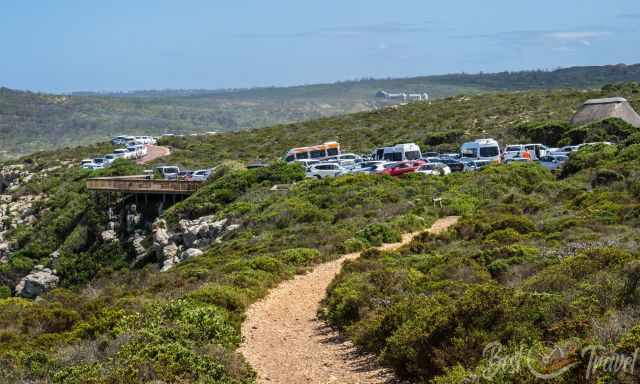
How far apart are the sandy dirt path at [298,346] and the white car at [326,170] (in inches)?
873

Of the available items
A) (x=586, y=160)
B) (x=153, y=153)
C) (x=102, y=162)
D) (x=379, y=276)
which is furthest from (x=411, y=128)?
(x=379, y=276)

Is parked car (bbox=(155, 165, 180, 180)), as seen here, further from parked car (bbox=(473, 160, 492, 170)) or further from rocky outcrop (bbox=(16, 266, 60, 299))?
parked car (bbox=(473, 160, 492, 170))

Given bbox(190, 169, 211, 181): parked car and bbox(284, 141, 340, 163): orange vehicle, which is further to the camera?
bbox(190, 169, 211, 181): parked car

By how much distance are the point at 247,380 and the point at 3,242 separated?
139 feet

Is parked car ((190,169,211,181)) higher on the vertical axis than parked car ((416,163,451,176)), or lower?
lower

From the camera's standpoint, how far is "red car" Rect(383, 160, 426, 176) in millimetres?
38062

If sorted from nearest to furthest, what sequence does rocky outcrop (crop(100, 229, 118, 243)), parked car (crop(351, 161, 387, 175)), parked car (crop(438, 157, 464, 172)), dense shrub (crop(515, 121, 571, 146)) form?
parked car (crop(351, 161, 387, 175))
parked car (crop(438, 157, 464, 172))
rocky outcrop (crop(100, 229, 118, 243))
dense shrub (crop(515, 121, 571, 146))

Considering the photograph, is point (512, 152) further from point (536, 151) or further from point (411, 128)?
point (411, 128)

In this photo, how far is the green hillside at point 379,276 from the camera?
30.0ft

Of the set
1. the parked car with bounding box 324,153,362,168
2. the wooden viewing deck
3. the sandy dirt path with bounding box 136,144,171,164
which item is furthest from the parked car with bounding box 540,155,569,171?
the sandy dirt path with bounding box 136,144,171,164

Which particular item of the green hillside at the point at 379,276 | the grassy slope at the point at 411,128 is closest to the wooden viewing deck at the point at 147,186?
the green hillside at the point at 379,276

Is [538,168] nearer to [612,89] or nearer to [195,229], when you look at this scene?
[195,229]

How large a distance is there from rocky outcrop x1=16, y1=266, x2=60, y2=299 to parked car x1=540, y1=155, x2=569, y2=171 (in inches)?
967

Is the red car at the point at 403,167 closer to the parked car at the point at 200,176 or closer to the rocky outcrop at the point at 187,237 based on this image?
the rocky outcrop at the point at 187,237
